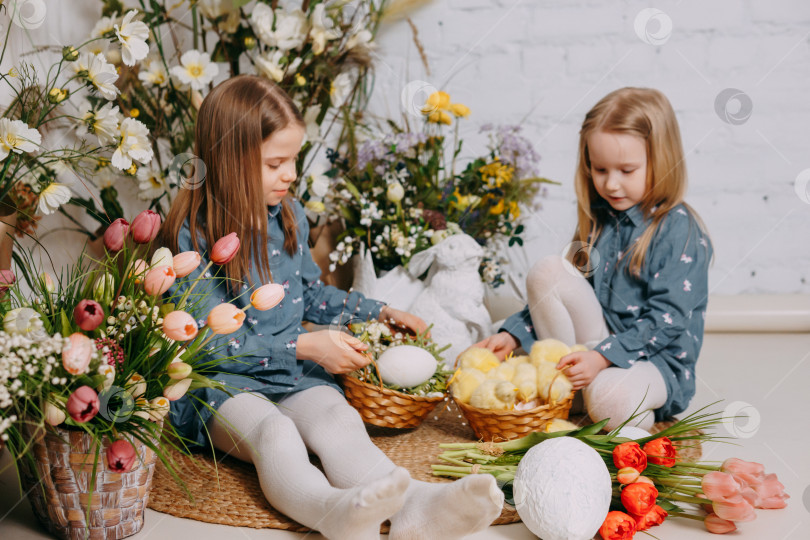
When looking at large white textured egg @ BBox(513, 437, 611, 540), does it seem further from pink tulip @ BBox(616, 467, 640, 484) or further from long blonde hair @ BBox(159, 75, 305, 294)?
long blonde hair @ BBox(159, 75, 305, 294)

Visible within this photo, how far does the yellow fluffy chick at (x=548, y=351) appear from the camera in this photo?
56.9 inches

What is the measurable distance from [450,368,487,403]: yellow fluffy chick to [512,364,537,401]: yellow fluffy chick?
69 mm

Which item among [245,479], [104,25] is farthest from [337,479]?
[104,25]

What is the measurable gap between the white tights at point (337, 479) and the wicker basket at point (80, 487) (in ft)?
0.48

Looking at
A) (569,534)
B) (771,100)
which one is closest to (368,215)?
(569,534)

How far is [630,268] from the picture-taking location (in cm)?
155

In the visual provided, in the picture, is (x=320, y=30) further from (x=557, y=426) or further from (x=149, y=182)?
(x=557, y=426)

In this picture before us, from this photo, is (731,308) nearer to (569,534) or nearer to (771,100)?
(771,100)

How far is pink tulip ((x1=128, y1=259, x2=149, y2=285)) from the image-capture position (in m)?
0.99

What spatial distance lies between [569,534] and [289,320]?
0.69 meters

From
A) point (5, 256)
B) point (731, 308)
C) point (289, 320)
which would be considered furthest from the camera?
point (731, 308)

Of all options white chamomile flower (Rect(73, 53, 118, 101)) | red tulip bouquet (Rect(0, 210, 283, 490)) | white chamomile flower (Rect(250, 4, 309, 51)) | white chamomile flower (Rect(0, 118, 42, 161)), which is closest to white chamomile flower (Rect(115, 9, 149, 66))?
white chamomile flower (Rect(73, 53, 118, 101))

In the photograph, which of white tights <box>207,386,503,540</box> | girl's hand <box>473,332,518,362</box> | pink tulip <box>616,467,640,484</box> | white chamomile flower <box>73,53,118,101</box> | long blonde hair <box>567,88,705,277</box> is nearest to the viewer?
white tights <box>207,386,503,540</box>

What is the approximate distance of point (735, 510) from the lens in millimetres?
1046
